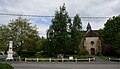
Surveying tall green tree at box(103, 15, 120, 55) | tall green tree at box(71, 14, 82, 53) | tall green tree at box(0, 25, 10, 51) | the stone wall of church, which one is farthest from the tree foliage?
the stone wall of church

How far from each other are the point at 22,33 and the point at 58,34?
972 centimetres

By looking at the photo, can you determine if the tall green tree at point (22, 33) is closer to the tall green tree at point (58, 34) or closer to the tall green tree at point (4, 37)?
the tall green tree at point (4, 37)

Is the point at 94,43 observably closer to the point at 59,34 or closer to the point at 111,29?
the point at 111,29

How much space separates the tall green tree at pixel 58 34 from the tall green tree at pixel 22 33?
5.39 meters

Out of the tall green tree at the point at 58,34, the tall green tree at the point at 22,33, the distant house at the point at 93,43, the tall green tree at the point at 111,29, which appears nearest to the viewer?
the tall green tree at the point at 58,34

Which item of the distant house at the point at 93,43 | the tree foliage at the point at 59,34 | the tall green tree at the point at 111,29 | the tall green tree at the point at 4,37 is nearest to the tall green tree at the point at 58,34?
the tree foliage at the point at 59,34

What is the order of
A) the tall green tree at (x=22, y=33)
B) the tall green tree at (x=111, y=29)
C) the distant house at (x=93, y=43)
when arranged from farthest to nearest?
the distant house at (x=93, y=43) → the tall green tree at (x=111, y=29) → the tall green tree at (x=22, y=33)

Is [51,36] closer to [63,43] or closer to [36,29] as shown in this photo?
[63,43]

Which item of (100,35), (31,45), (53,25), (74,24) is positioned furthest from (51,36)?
(100,35)

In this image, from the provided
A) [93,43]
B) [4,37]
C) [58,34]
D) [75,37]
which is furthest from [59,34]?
[93,43]

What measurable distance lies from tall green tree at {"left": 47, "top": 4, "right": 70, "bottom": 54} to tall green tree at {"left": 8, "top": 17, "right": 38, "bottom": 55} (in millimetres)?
5386

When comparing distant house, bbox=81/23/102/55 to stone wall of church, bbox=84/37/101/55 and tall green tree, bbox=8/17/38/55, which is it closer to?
stone wall of church, bbox=84/37/101/55

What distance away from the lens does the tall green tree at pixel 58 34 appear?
51.1 metres

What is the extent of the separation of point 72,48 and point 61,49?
634 centimetres
